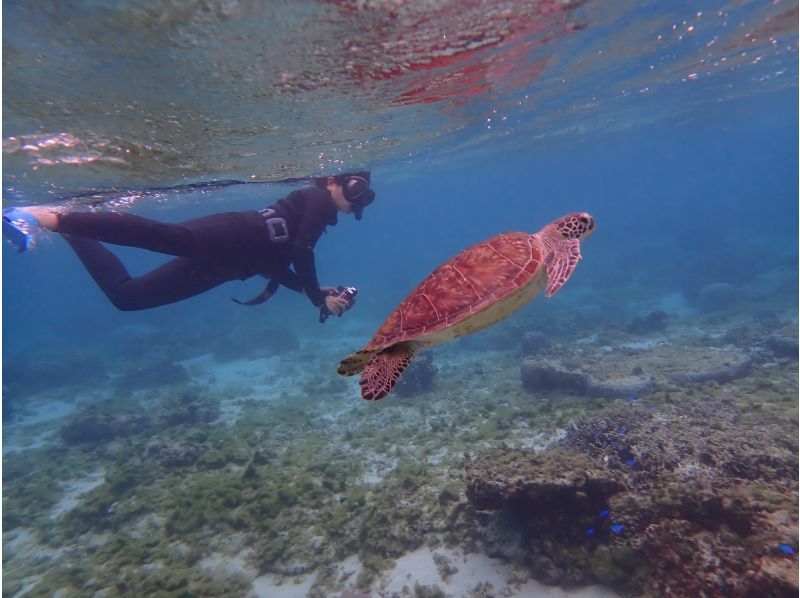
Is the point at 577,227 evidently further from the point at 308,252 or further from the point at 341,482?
the point at 341,482

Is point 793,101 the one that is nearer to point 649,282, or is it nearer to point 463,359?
point 649,282

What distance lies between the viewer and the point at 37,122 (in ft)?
28.3

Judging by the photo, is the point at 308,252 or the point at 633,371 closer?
the point at 308,252

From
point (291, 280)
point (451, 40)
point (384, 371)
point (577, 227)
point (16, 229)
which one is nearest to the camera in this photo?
point (384, 371)

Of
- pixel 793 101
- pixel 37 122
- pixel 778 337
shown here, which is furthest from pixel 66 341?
pixel 793 101

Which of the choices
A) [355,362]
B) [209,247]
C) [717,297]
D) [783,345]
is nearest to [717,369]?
[783,345]

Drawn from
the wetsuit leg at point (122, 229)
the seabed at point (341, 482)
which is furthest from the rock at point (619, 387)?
the wetsuit leg at point (122, 229)

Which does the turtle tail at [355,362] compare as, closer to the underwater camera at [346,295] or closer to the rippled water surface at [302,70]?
the underwater camera at [346,295]

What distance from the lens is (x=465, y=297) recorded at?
171 inches

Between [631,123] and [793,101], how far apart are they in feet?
49.4

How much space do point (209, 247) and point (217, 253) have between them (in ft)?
0.60

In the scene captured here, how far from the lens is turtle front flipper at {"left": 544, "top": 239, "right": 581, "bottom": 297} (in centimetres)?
437

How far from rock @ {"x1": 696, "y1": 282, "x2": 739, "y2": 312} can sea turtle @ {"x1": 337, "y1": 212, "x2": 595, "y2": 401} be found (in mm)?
20097

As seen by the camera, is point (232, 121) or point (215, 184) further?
point (215, 184)
